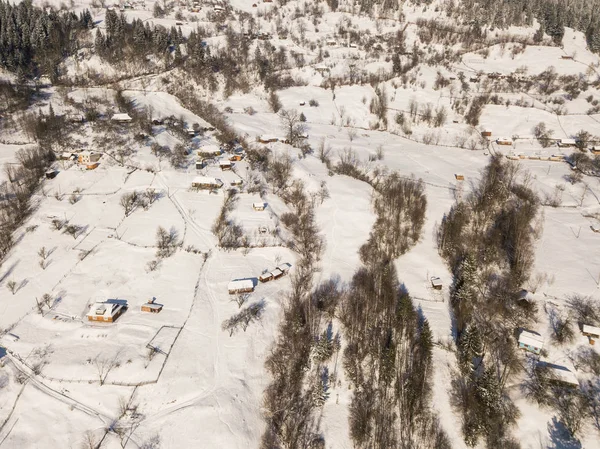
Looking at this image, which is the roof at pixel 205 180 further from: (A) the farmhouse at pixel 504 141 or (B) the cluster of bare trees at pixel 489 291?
(A) the farmhouse at pixel 504 141

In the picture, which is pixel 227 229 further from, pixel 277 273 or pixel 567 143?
pixel 567 143

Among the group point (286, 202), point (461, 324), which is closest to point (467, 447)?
point (461, 324)

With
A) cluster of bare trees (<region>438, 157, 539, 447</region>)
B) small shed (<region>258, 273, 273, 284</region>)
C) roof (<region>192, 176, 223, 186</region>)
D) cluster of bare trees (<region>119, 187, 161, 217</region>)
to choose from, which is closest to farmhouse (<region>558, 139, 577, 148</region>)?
cluster of bare trees (<region>438, 157, 539, 447</region>)

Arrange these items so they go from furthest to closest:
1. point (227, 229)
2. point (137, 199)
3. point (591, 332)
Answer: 1. point (137, 199)
2. point (227, 229)
3. point (591, 332)

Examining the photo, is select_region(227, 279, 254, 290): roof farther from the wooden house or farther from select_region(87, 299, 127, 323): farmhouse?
select_region(87, 299, 127, 323): farmhouse

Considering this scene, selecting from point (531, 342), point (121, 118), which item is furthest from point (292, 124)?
point (531, 342)

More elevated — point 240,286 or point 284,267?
point 240,286
